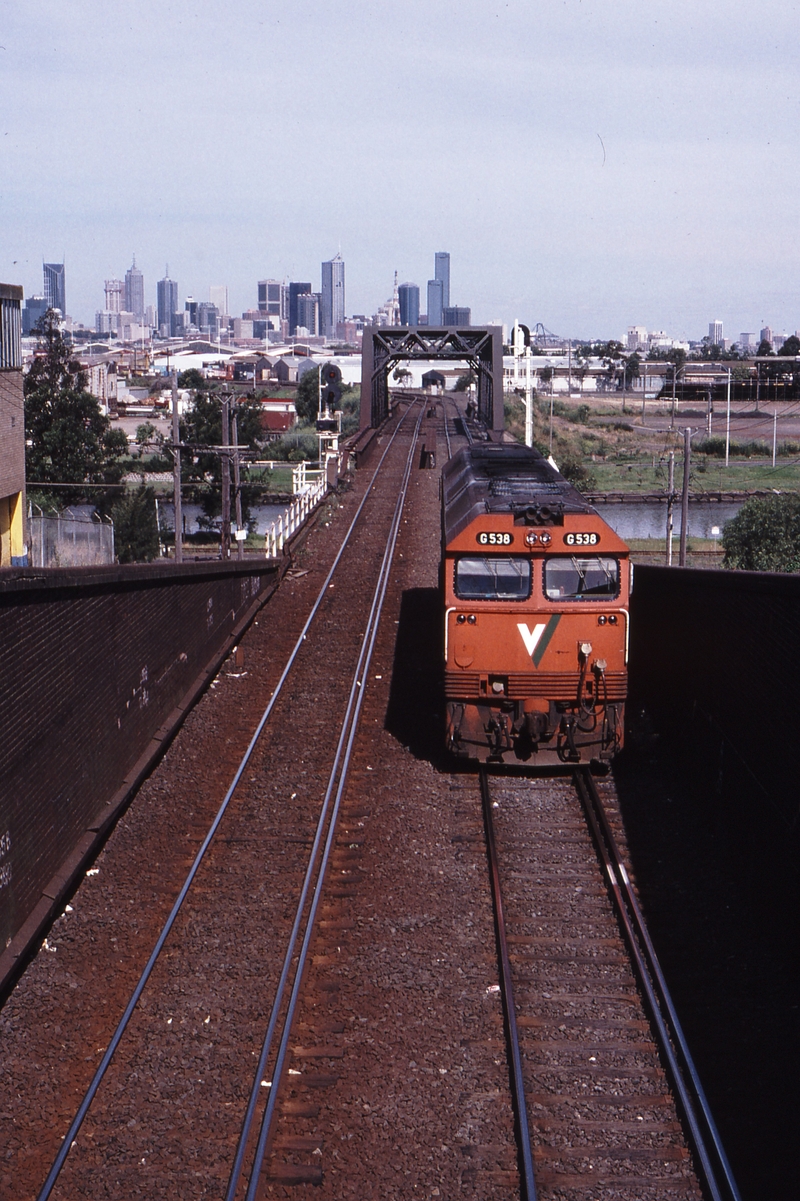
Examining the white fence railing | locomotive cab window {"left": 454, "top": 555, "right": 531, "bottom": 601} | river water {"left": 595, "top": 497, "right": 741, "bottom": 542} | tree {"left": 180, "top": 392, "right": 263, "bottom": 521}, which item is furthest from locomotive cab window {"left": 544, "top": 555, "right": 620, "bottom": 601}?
tree {"left": 180, "top": 392, "right": 263, "bottom": 521}

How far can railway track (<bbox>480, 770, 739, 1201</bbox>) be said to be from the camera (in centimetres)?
647

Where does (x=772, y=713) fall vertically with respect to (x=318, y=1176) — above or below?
above

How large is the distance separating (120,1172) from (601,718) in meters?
7.68

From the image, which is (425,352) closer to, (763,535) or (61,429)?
(763,535)

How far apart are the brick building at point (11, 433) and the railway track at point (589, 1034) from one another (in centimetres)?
1687

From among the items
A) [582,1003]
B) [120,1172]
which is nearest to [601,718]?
[582,1003]

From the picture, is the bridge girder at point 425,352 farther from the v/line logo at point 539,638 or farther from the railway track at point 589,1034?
the railway track at point 589,1034

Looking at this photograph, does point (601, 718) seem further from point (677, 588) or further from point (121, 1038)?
point (121, 1038)

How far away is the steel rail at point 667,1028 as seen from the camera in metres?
6.39

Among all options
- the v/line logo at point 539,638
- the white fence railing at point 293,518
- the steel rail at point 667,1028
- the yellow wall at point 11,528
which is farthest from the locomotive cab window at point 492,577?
the yellow wall at point 11,528

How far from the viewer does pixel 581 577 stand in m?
12.7

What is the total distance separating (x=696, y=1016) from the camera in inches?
319

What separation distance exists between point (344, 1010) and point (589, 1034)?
67.9 inches

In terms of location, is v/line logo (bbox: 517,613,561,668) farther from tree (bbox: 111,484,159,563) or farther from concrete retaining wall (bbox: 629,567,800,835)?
tree (bbox: 111,484,159,563)
